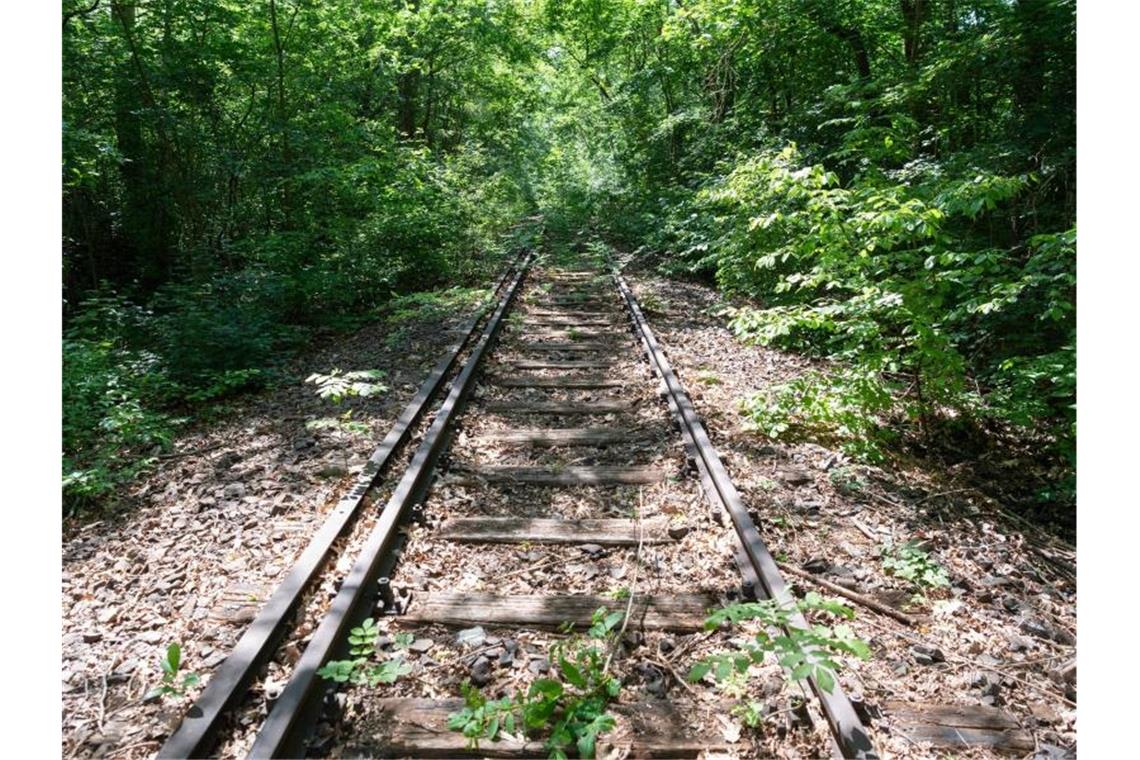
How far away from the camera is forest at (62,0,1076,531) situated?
4484 mm

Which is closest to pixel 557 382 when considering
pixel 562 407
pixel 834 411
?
pixel 562 407

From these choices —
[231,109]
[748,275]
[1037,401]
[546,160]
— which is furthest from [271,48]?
[546,160]

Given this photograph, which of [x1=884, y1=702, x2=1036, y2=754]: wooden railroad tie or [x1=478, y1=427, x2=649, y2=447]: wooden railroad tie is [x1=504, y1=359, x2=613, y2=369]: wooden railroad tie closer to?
[x1=478, y1=427, x2=649, y2=447]: wooden railroad tie

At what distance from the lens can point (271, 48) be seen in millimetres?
10344

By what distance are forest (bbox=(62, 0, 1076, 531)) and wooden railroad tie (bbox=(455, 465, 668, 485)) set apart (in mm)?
1258

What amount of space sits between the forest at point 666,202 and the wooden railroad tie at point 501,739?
2737 mm

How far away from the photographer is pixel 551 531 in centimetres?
343

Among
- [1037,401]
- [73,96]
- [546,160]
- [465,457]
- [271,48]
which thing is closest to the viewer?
[1037,401]

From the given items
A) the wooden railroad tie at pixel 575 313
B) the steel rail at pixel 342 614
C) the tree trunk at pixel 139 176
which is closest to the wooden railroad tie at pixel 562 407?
the steel rail at pixel 342 614

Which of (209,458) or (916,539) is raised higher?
(916,539)

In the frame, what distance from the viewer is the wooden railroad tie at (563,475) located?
13.3 ft

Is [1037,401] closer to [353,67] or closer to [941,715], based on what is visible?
[941,715]

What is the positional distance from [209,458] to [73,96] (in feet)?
26.6

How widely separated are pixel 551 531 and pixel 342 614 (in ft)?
3.98
